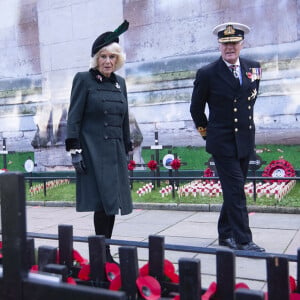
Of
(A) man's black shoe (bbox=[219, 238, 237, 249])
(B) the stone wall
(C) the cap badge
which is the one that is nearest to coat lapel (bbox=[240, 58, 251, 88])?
(C) the cap badge

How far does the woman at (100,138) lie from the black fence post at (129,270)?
1.28 metres

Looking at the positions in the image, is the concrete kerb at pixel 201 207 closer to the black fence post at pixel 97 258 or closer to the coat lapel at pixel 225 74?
the coat lapel at pixel 225 74

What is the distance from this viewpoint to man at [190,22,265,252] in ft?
13.1

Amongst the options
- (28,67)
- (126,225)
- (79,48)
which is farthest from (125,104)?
(28,67)

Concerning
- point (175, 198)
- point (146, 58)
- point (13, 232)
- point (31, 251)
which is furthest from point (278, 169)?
point (13, 232)

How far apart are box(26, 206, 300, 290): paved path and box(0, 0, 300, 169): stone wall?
9.89 feet

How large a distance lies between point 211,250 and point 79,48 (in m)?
8.75

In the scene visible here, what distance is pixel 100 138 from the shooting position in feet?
11.6

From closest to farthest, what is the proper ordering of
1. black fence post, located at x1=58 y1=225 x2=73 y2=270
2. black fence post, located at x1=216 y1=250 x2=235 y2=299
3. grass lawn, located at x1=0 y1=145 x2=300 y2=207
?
black fence post, located at x1=216 y1=250 x2=235 y2=299 < black fence post, located at x1=58 y1=225 x2=73 y2=270 < grass lawn, located at x1=0 y1=145 x2=300 y2=207

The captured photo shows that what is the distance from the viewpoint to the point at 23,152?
11.0 metres

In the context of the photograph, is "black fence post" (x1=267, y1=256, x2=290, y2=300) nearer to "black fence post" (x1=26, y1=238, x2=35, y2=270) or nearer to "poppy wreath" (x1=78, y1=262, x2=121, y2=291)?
"poppy wreath" (x1=78, y1=262, x2=121, y2=291)

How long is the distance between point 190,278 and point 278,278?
0.36m

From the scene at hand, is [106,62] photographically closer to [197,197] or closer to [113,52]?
[113,52]

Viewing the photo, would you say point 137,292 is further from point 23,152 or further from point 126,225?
point 23,152
